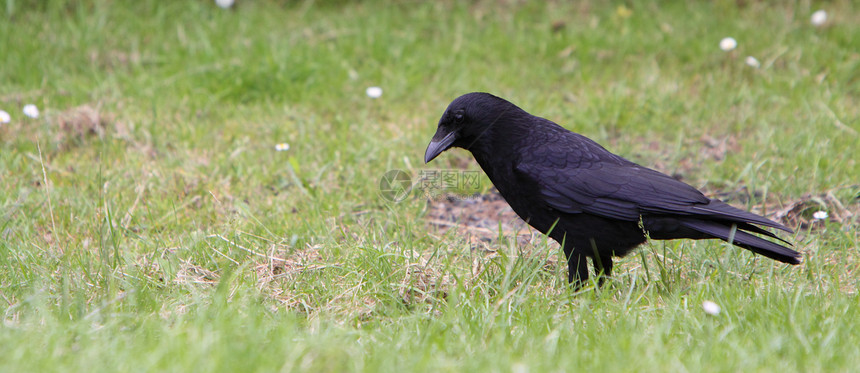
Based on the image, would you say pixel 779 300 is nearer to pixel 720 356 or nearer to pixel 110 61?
pixel 720 356

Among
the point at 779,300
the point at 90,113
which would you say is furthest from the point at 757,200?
the point at 90,113

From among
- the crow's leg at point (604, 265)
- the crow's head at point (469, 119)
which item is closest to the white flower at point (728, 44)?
the crow's head at point (469, 119)

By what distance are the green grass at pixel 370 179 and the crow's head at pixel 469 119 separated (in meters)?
0.47

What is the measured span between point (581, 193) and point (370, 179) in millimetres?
1666

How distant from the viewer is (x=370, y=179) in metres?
4.82

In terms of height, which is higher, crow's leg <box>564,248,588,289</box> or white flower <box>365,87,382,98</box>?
white flower <box>365,87,382,98</box>

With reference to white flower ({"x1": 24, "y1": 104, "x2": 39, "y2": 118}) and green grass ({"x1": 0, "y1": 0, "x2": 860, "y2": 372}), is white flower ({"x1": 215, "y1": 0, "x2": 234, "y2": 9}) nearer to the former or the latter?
green grass ({"x1": 0, "y1": 0, "x2": 860, "y2": 372})

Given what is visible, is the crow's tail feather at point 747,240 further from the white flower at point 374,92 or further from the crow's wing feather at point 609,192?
the white flower at point 374,92

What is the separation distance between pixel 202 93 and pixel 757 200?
3.87 meters

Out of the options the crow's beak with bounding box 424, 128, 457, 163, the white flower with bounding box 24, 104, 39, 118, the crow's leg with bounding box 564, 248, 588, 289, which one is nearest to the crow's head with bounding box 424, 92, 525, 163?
the crow's beak with bounding box 424, 128, 457, 163

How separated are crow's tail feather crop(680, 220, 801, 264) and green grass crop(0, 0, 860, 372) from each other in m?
0.16

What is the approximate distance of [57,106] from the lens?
18.4ft

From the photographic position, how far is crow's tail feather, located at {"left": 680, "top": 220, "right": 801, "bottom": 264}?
10.5 feet

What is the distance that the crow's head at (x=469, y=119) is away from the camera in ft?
12.3
